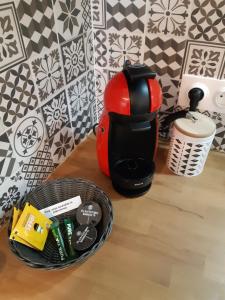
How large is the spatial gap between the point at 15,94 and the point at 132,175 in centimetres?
34

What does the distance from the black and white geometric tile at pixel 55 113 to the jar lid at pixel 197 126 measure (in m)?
0.32

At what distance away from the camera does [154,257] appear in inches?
22.2

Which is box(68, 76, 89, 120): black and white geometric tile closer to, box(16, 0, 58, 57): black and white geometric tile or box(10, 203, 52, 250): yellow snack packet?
box(16, 0, 58, 57): black and white geometric tile

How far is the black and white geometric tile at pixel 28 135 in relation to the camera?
596 millimetres

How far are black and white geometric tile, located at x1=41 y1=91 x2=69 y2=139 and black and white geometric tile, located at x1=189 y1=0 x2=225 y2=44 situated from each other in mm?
389

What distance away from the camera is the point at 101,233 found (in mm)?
584

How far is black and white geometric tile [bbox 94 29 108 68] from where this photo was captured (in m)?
0.76

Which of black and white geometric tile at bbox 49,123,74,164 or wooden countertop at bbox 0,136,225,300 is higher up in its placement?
black and white geometric tile at bbox 49,123,74,164

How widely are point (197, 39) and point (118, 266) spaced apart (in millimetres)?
591

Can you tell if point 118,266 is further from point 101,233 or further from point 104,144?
point 104,144

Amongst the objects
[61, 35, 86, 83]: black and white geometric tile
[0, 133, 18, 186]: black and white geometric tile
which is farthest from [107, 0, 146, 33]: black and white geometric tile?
[0, 133, 18, 186]: black and white geometric tile

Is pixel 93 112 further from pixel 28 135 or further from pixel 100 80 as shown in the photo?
pixel 28 135

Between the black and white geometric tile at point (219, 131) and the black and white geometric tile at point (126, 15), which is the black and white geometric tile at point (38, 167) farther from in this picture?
the black and white geometric tile at point (219, 131)

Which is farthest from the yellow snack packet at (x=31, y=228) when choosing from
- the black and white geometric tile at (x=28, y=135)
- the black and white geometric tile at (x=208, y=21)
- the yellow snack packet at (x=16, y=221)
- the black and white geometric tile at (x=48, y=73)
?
the black and white geometric tile at (x=208, y=21)
